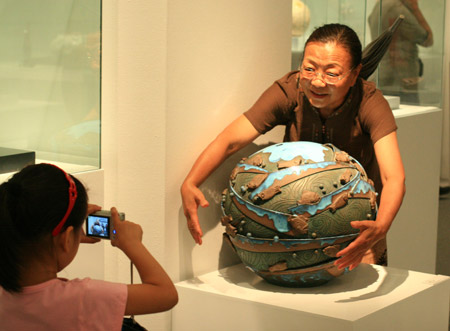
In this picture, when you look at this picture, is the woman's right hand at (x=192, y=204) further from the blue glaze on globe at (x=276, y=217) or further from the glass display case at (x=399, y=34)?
the glass display case at (x=399, y=34)

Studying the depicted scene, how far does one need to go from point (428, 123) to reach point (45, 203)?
3.54 metres

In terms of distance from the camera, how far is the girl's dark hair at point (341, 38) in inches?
122

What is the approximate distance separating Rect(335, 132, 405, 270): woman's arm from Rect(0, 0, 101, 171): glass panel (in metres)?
1.04

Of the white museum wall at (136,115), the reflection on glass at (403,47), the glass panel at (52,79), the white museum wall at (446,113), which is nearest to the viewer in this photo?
the glass panel at (52,79)

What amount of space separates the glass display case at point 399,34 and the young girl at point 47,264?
3.08 metres

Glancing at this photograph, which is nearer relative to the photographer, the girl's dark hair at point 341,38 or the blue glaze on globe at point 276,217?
the blue glaze on globe at point 276,217

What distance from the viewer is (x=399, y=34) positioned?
230 inches

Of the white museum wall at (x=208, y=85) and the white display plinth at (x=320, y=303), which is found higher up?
the white museum wall at (x=208, y=85)

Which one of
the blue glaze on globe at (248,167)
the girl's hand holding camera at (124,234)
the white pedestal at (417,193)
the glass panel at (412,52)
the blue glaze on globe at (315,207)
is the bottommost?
the white pedestal at (417,193)

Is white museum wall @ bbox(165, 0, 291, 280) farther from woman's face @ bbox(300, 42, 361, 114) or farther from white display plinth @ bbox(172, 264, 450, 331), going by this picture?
woman's face @ bbox(300, 42, 361, 114)

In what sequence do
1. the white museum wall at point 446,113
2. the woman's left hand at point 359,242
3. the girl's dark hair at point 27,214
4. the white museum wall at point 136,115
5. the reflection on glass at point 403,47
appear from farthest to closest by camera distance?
the white museum wall at point 446,113 → the reflection on glass at point 403,47 → the white museum wall at point 136,115 → the woman's left hand at point 359,242 → the girl's dark hair at point 27,214

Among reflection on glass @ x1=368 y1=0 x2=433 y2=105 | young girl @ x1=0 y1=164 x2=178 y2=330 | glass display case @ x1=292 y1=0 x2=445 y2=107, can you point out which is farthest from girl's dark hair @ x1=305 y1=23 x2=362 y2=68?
reflection on glass @ x1=368 y1=0 x2=433 y2=105

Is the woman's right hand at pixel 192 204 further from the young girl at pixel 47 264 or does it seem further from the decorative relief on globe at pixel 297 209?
the young girl at pixel 47 264

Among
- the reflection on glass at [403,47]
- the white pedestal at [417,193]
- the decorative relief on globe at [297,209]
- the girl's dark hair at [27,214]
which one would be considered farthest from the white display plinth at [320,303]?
the reflection on glass at [403,47]
